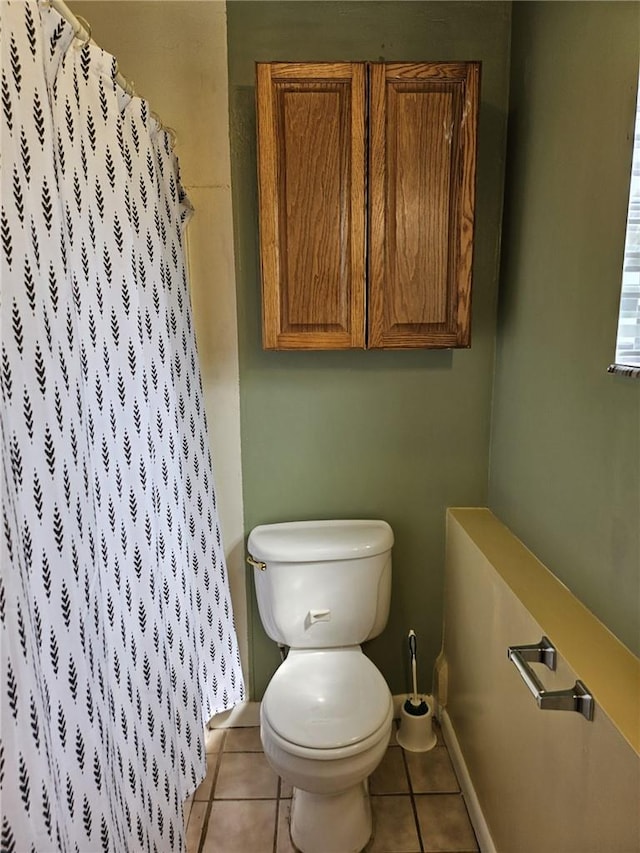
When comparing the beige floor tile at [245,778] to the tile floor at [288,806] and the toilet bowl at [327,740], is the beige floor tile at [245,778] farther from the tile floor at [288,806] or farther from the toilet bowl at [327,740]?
the toilet bowl at [327,740]

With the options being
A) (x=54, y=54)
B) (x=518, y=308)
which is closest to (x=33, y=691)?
(x=54, y=54)

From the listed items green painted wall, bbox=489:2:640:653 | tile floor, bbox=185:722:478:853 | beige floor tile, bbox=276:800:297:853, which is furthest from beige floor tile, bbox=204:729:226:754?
green painted wall, bbox=489:2:640:653

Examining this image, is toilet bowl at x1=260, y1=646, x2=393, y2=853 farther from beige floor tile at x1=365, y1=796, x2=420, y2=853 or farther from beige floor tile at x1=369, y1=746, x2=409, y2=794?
beige floor tile at x1=369, y1=746, x2=409, y2=794

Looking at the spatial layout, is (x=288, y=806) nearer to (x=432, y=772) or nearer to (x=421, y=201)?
(x=432, y=772)

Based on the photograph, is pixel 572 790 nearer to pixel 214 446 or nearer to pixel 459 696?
pixel 459 696

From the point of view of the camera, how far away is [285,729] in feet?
4.43

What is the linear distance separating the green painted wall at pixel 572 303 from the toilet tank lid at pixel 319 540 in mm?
401

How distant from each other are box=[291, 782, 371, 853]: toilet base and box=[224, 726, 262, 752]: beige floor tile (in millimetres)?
394

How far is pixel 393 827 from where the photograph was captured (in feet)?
5.00

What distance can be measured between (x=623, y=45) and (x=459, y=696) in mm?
1688

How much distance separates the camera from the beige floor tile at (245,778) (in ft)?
5.39

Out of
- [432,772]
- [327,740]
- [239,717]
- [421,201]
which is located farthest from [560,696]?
[239,717]

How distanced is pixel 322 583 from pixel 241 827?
694 millimetres

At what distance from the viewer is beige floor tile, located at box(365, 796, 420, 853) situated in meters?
1.47
